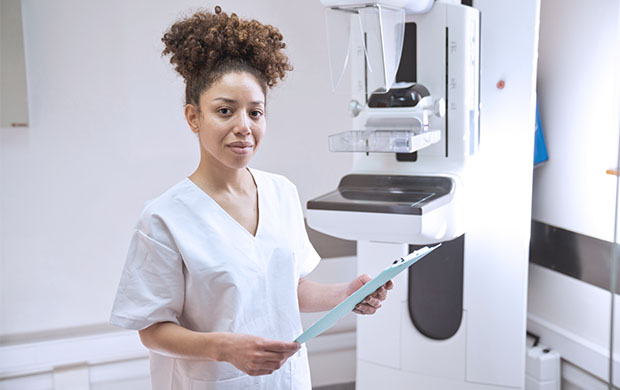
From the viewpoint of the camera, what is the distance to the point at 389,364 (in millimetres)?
1904

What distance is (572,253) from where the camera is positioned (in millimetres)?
2160

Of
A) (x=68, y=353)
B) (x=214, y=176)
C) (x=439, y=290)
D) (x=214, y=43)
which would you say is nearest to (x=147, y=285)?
(x=214, y=176)

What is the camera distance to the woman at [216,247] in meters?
1.05

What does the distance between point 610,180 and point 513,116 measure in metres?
0.48

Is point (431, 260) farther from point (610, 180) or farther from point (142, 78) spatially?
point (142, 78)

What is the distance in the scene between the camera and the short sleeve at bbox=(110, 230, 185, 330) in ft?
3.43

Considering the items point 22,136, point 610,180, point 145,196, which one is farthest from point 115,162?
point 610,180

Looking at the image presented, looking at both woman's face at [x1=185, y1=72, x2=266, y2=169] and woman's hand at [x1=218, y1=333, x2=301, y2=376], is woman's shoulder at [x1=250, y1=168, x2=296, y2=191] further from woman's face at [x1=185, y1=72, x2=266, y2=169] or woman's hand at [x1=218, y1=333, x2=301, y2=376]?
woman's hand at [x1=218, y1=333, x2=301, y2=376]

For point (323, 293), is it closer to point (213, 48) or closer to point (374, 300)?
point (374, 300)

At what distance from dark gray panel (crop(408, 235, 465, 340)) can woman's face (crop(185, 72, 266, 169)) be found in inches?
35.6

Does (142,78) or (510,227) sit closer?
(510,227)

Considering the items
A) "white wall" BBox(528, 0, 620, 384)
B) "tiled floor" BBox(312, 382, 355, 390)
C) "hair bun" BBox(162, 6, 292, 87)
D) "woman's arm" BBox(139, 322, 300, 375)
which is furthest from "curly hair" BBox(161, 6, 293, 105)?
"tiled floor" BBox(312, 382, 355, 390)

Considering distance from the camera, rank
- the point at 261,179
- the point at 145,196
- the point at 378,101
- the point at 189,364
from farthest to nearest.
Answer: the point at 145,196 → the point at 378,101 → the point at 261,179 → the point at 189,364

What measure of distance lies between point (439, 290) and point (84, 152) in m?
1.31
